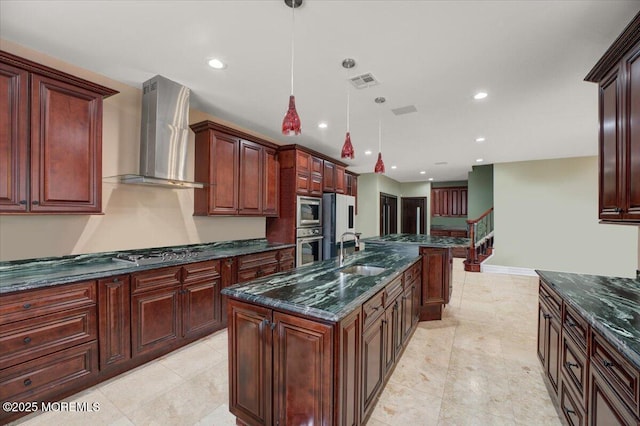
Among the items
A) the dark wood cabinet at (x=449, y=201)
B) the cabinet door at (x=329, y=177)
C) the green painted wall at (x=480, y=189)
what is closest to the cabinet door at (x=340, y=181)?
the cabinet door at (x=329, y=177)

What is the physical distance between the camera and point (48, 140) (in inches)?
82.3

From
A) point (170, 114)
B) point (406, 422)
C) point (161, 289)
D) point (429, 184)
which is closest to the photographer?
point (406, 422)

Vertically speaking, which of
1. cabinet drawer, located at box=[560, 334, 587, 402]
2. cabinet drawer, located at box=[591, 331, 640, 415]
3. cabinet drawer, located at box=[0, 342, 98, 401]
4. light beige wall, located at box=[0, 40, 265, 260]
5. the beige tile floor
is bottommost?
the beige tile floor

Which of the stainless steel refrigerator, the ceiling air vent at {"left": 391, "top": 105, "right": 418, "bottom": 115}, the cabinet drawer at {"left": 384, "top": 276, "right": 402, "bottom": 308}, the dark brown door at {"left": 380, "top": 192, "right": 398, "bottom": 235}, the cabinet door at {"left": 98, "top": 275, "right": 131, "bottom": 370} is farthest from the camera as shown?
the dark brown door at {"left": 380, "top": 192, "right": 398, "bottom": 235}

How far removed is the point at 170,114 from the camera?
2.77m

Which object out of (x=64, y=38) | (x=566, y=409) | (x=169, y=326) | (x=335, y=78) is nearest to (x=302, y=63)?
(x=335, y=78)

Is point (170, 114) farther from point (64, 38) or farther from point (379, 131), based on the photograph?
point (379, 131)

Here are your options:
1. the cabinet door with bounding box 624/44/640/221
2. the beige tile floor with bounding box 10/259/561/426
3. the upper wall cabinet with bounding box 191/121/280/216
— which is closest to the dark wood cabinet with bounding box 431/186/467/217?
the beige tile floor with bounding box 10/259/561/426

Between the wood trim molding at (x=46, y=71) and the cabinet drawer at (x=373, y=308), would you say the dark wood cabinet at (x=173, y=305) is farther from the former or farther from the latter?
the cabinet drawer at (x=373, y=308)

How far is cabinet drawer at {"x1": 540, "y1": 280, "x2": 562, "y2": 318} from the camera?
6.07 feet

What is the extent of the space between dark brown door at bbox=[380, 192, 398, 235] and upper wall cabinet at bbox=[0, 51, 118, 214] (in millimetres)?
7091

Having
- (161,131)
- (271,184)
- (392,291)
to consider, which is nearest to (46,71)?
(161,131)

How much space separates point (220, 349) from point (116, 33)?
2.82m

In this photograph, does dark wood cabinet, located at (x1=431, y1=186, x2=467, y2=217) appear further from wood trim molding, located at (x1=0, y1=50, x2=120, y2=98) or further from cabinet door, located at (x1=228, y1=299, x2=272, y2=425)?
wood trim molding, located at (x1=0, y1=50, x2=120, y2=98)
